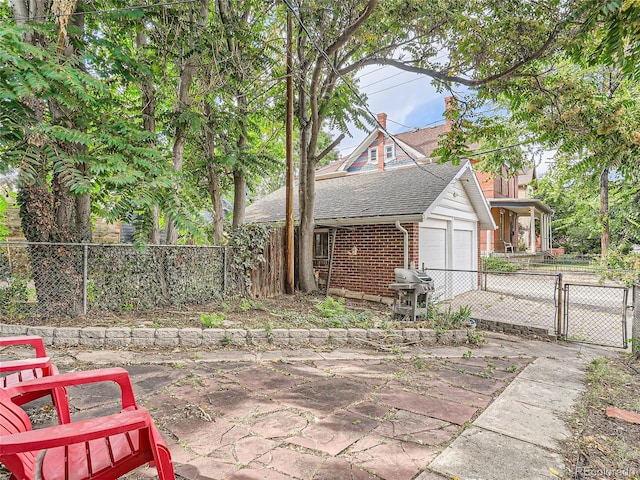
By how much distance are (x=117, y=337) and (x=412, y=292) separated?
16.7 feet

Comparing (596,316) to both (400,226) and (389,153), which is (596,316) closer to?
(400,226)

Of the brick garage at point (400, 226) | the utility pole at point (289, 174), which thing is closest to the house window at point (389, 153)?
the brick garage at point (400, 226)

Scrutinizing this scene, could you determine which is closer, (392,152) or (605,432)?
(605,432)

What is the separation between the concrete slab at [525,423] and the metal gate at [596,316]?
3.30 metres

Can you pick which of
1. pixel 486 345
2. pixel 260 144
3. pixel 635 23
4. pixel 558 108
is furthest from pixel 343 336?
pixel 260 144

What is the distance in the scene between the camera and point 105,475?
1.67 meters

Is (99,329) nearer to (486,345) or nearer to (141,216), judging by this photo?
(141,216)

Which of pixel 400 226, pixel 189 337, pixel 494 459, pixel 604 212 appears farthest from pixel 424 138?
pixel 494 459

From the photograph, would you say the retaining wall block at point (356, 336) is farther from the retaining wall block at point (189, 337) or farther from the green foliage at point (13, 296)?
the green foliage at point (13, 296)

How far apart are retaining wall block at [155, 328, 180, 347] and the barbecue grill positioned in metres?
3.88

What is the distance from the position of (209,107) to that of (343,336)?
604 centimetres

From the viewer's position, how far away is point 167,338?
5.36 meters

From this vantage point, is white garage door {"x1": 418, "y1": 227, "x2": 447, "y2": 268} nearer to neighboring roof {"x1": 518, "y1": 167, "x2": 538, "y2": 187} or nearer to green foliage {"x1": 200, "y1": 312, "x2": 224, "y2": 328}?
green foliage {"x1": 200, "y1": 312, "x2": 224, "y2": 328}

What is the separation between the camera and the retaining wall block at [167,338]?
5.33m
